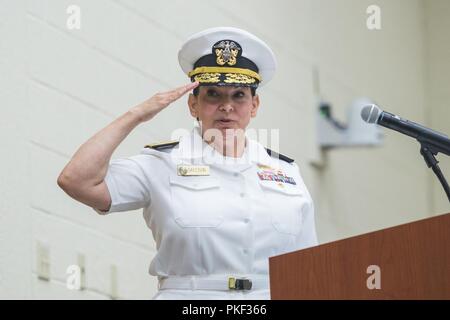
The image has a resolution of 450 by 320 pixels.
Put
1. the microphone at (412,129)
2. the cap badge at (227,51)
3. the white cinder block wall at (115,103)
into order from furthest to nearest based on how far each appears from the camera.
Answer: the white cinder block wall at (115,103) → the cap badge at (227,51) → the microphone at (412,129)

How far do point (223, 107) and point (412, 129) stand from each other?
566 mm

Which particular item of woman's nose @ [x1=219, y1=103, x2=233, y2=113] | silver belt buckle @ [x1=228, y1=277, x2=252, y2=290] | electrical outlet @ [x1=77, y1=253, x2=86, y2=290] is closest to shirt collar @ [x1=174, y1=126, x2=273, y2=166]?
woman's nose @ [x1=219, y1=103, x2=233, y2=113]

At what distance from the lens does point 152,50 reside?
4.32m

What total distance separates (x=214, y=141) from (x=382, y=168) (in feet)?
12.7

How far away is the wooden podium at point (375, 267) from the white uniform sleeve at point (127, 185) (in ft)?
1.68

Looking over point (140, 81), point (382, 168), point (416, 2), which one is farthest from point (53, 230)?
point (416, 2)

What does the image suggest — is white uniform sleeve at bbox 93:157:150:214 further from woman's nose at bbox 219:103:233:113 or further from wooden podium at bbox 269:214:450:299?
wooden podium at bbox 269:214:450:299

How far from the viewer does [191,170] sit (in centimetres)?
273

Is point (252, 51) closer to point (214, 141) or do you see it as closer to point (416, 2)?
point (214, 141)

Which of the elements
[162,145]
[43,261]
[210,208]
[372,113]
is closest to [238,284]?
[210,208]

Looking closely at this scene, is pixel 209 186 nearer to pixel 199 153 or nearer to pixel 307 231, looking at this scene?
pixel 199 153

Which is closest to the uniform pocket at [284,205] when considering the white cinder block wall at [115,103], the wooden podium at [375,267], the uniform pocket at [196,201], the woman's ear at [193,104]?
the uniform pocket at [196,201]

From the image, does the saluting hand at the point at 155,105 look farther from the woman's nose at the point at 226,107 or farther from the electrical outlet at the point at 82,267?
the electrical outlet at the point at 82,267

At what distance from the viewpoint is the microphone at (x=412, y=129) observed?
7.53 feet
